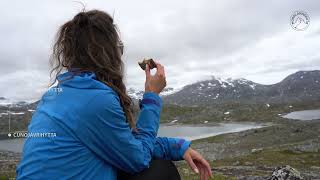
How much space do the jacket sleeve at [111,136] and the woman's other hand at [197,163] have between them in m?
0.61

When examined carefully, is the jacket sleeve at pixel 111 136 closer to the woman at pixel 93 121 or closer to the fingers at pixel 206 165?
the woman at pixel 93 121

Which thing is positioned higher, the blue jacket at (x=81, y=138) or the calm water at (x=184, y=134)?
the blue jacket at (x=81, y=138)

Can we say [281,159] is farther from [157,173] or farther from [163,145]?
[157,173]

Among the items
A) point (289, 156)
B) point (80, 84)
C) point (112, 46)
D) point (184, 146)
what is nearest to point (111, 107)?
point (80, 84)

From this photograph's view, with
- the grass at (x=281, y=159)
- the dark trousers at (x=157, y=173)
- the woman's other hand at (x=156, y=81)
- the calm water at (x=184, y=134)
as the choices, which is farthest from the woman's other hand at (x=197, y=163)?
the calm water at (x=184, y=134)

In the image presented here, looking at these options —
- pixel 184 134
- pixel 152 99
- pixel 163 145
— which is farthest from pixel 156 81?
pixel 184 134

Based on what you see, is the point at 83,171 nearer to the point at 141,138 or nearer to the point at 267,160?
the point at 141,138

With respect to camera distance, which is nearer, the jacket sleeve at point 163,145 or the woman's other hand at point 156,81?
the jacket sleeve at point 163,145

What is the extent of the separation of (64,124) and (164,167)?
1.14m

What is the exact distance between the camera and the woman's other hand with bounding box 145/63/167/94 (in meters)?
4.75

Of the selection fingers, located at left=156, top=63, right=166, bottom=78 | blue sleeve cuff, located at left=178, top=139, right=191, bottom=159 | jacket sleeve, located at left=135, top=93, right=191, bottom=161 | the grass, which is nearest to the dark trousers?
jacket sleeve, located at left=135, top=93, right=191, bottom=161

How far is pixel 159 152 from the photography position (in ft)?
15.4

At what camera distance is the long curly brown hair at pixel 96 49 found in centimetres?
435

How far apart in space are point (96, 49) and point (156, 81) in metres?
0.79
